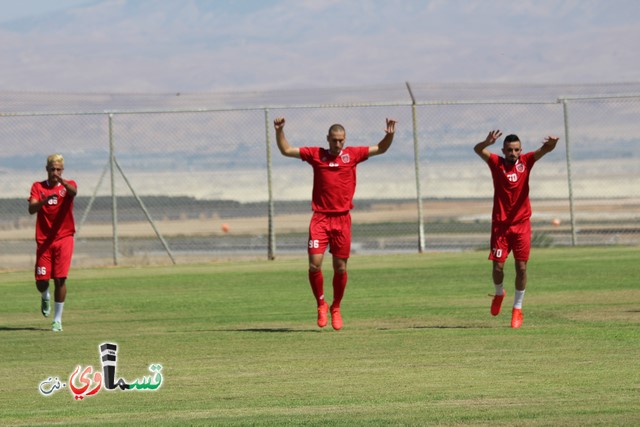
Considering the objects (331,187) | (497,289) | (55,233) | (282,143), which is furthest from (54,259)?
(497,289)

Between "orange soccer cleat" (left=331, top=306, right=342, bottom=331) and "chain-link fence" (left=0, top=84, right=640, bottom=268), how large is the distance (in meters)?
11.9

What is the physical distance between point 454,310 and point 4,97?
15.0 metres

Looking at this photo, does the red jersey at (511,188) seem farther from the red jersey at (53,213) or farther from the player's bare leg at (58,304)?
the player's bare leg at (58,304)

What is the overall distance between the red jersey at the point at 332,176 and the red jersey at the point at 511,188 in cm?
144

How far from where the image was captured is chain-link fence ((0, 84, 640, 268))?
1216 inches

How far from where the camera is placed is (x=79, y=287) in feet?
74.2

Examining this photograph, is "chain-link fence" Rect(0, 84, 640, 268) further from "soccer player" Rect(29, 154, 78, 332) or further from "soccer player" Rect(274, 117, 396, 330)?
"soccer player" Rect(274, 117, 396, 330)

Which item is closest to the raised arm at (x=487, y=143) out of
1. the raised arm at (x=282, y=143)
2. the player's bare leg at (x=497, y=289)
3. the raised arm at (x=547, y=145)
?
the raised arm at (x=547, y=145)

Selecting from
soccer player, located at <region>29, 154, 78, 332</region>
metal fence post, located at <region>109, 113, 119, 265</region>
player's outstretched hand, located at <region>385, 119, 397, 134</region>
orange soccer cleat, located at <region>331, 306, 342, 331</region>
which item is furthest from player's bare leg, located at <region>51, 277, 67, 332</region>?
metal fence post, located at <region>109, 113, 119, 265</region>

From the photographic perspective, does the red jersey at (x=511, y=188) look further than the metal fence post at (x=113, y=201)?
No

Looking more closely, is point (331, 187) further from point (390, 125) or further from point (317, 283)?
point (317, 283)

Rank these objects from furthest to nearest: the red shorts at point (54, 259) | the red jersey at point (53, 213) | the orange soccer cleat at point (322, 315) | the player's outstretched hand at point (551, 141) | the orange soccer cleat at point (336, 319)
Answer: the red shorts at point (54, 259) < the red jersey at point (53, 213) < the orange soccer cleat at point (322, 315) < the orange soccer cleat at point (336, 319) < the player's outstretched hand at point (551, 141)

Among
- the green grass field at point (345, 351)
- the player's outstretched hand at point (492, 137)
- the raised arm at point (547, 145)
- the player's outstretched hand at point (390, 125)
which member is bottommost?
the green grass field at point (345, 351)

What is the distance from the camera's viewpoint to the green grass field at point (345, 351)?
34.0 ft
